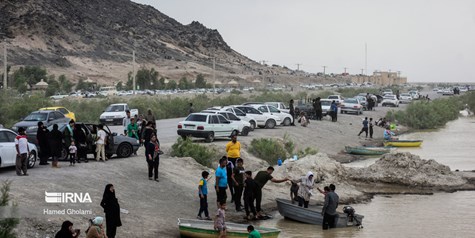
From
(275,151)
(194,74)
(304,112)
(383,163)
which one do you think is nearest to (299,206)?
(383,163)

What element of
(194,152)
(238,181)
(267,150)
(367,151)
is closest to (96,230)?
(238,181)

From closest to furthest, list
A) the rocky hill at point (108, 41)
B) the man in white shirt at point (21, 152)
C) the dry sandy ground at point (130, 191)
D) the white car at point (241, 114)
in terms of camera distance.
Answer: the dry sandy ground at point (130, 191)
the man in white shirt at point (21, 152)
the white car at point (241, 114)
the rocky hill at point (108, 41)

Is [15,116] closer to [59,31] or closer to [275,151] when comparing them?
[275,151]

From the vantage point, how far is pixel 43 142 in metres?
21.1

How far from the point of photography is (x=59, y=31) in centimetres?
13575

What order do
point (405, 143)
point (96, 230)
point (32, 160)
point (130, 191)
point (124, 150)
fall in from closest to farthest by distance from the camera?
point (96, 230)
point (130, 191)
point (32, 160)
point (124, 150)
point (405, 143)

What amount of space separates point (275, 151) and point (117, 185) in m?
14.1

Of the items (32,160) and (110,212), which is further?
(32,160)

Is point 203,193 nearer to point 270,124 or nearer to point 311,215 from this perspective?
point 311,215

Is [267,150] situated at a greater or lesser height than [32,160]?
lesser

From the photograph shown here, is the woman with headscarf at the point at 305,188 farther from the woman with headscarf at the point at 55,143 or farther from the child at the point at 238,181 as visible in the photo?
the woman with headscarf at the point at 55,143

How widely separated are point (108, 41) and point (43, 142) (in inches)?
5133

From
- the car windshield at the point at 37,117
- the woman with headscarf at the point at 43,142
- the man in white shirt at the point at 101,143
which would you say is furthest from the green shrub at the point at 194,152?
the car windshield at the point at 37,117

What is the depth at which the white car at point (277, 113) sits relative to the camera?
44625mm
